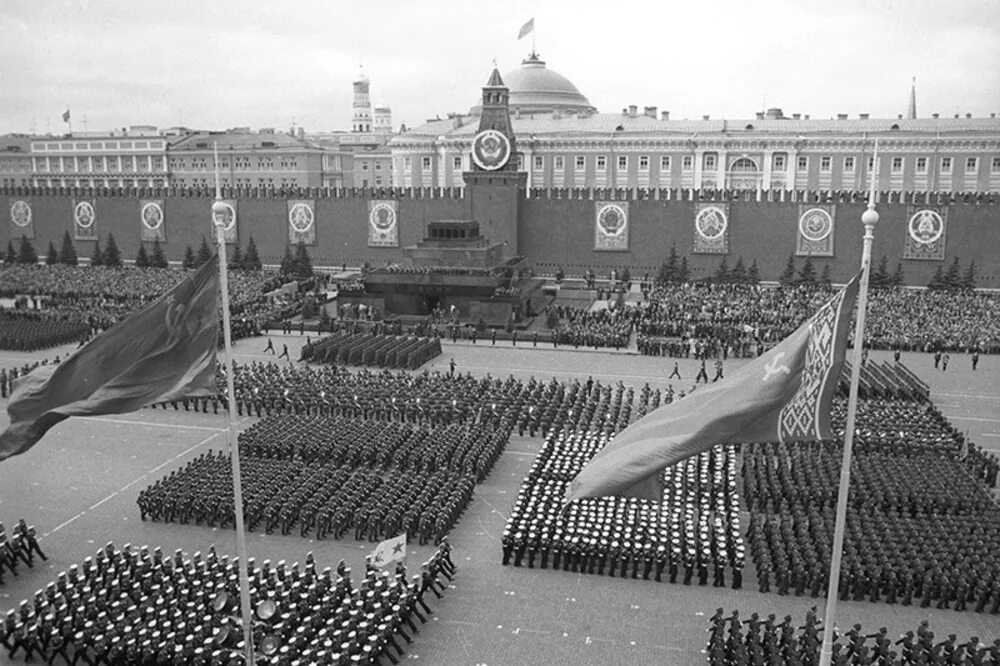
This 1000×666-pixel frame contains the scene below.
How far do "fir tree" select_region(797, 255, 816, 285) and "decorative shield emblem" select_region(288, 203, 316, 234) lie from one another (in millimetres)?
27954

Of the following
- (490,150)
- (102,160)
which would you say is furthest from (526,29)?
(102,160)

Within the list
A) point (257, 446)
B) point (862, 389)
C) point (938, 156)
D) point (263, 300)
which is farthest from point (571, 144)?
point (257, 446)

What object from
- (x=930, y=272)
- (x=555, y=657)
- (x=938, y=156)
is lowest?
(x=555, y=657)

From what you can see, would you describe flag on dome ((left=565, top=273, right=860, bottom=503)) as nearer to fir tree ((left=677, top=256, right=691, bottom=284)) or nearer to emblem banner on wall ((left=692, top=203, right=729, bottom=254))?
fir tree ((left=677, top=256, right=691, bottom=284))

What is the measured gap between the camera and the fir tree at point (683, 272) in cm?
4762

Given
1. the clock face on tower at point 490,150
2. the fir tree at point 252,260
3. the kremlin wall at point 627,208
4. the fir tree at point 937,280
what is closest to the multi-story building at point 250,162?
the kremlin wall at point 627,208

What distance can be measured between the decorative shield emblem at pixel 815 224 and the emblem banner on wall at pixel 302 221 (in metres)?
27.9

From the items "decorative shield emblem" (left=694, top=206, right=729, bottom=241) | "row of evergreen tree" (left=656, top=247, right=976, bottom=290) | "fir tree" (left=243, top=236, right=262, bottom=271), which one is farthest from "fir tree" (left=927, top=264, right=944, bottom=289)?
"fir tree" (left=243, top=236, right=262, bottom=271)

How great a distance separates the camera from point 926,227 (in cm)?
4544

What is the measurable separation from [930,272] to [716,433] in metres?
42.9

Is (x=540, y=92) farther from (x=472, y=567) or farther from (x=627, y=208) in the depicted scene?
(x=472, y=567)

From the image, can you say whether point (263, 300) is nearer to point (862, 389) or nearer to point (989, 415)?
point (862, 389)

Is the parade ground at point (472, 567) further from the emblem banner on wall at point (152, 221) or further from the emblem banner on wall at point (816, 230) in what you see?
the emblem banner on wall at point (152, 221)

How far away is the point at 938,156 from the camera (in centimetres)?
6288
